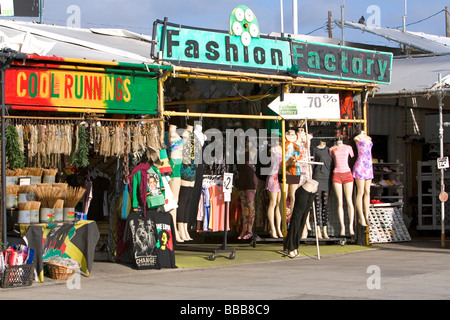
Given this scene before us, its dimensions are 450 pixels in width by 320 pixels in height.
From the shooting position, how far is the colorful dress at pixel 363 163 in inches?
622

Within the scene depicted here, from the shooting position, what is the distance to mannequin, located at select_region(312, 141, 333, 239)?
15.6m

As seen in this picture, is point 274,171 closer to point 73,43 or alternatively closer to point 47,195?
point 73,43

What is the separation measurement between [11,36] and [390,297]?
6.50m

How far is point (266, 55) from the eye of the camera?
47.9 feet

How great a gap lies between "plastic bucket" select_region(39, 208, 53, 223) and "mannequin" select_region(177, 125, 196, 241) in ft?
10.7

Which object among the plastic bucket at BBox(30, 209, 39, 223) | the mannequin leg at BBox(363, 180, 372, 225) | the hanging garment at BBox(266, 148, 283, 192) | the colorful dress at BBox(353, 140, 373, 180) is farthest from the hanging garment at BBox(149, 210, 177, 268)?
the mannequin leg at BBox(363, 180, 372, 225)

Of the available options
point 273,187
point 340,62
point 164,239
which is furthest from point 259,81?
point 164,239

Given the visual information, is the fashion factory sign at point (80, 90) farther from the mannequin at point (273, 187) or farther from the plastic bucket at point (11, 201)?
the mannequin at point (273, 187)

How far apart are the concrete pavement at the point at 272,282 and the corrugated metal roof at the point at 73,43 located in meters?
3.38

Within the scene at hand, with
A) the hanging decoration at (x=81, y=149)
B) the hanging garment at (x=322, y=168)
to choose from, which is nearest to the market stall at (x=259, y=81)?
the hanging garment at (x=322, y=168)

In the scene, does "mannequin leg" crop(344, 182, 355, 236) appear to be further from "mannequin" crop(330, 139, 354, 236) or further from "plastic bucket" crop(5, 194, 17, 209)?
"plastic bucket" crop(5, 194, 17, 209)

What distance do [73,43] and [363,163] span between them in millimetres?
6373

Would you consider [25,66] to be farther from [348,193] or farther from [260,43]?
[348,193]

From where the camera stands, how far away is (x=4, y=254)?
1059 centimetres
